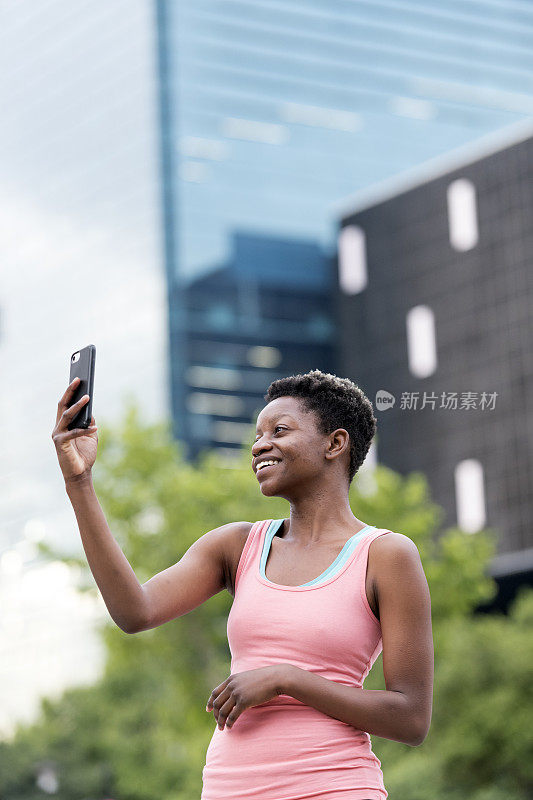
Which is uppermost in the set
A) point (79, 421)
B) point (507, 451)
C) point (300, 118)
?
point (300, 118)

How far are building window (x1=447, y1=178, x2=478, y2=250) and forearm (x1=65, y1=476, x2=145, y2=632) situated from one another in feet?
91.5

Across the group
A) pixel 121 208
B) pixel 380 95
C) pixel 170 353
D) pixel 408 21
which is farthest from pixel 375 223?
pixel 408 21

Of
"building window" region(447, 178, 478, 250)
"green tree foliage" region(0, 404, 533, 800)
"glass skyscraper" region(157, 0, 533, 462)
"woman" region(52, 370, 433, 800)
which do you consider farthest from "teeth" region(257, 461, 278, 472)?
"glass skyscraper" region(157, 0, 533, 462)

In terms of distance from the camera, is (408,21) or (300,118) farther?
(408,21)

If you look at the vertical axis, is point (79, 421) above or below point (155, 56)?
below

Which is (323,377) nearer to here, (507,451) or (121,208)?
(507,451)

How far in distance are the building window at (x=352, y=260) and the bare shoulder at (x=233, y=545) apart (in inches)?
1280

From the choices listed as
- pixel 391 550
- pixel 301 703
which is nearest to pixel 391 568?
pixel 391 550

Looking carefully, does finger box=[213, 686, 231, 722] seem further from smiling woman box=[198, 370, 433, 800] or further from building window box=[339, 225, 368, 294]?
building window box=[339, 225, 368, 294]

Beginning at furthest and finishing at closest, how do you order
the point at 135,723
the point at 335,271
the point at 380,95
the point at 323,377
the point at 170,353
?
the point at 380,95
the point at 170,353
the point at 335,271
the point at 135,723
the point at 323,377

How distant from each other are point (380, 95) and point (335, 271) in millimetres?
24825

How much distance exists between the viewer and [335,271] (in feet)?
133

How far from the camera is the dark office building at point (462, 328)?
28641 millimetres

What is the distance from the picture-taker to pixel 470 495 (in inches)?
1203
